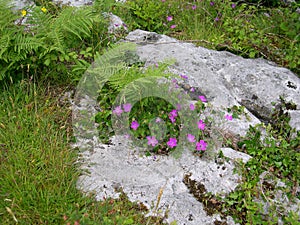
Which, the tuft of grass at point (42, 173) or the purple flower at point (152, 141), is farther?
the purple flower at point (152, 141)

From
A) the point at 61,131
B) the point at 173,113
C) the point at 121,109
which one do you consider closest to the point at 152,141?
the point at 173,113

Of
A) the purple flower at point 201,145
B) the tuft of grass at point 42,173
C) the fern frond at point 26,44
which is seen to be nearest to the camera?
the tuft of grass at point 42,173

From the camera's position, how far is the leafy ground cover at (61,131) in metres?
2.79

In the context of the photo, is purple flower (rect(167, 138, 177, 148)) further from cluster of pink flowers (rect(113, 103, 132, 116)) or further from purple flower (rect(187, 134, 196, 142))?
cluster of pink flowers (rect(113, 103, 132, 116))

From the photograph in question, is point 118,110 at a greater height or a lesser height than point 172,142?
greater

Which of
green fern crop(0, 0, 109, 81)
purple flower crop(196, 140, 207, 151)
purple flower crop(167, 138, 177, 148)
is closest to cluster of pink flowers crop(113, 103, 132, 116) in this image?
purple flower crop(167, 138, 177, 148)

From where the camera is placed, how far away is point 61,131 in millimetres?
3443

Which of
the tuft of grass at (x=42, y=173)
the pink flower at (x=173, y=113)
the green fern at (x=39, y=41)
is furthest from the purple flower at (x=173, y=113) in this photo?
the green fern at (x=39, y=41)

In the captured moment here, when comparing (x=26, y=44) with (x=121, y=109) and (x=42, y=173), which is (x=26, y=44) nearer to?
(x=121, y=109)

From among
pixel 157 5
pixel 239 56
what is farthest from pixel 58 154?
pixel 157 5

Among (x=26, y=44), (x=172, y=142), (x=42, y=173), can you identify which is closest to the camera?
(x=42, y=173)

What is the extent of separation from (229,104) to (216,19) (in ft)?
6.54

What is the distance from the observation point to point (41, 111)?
3539 millimetres

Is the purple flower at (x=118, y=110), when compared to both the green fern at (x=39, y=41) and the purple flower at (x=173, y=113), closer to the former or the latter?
the purple flower at (x=173, y=113)
